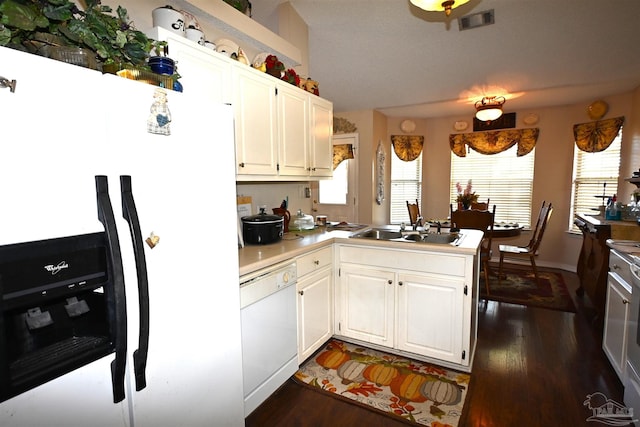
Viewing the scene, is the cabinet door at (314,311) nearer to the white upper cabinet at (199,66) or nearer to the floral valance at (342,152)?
the white upper cabinet at (199,66)

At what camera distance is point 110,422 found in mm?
1027

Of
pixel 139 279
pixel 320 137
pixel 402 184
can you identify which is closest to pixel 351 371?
pixel 139 279

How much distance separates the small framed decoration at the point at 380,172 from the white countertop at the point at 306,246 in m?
2.78

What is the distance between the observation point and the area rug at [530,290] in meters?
3.61

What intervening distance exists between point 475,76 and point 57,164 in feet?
13.3

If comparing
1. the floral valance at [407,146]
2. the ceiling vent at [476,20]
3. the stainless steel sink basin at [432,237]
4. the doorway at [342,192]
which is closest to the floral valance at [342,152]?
the doorway at [342,192]

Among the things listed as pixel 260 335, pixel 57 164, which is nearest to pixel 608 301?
pixel 260 335

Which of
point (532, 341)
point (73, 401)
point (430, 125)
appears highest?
point (430, 125)

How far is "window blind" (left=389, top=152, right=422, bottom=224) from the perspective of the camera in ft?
19.3

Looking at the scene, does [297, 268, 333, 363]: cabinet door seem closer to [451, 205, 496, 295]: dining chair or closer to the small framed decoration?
[451, 205, 496, 295]: dining chair

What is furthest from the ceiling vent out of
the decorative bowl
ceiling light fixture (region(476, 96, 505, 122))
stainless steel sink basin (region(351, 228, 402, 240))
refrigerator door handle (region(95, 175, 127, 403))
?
refrigerator door handle (region(95, 175, 127, 403))

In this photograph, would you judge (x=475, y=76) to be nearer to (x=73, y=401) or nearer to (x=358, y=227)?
(x=358, y=227)

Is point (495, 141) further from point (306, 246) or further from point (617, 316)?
point (306, 246)

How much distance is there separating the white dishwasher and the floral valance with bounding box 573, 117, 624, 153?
15.8 feet
